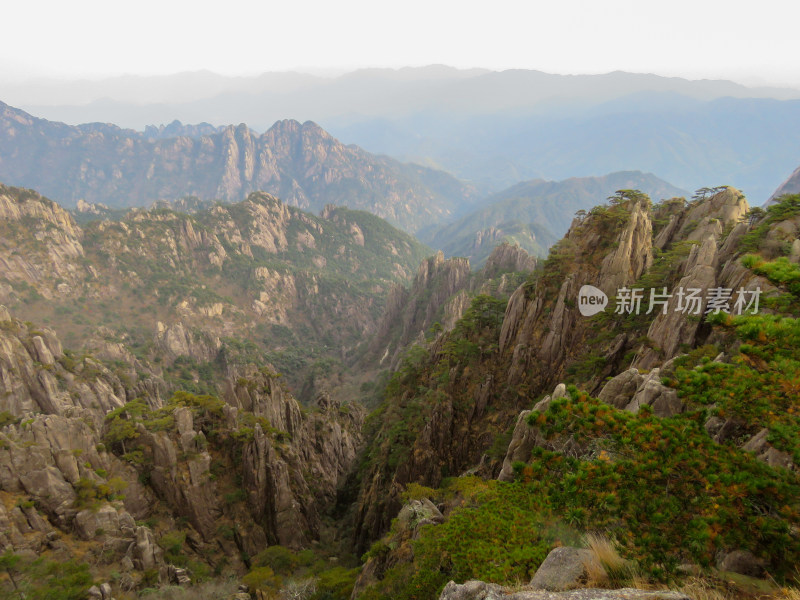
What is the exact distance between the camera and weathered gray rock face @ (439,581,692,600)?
18.4ft

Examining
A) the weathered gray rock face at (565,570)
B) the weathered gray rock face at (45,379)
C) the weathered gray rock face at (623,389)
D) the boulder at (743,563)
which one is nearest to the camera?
Result: the boulder at (743,563)

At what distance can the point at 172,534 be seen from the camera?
28078 mm

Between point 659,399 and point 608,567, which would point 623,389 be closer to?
point 659,399

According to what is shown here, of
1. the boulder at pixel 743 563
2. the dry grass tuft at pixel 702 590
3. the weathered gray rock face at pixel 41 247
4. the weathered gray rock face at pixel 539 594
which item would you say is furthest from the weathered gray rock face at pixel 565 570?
the weathered gray rock face at pixel 41 247

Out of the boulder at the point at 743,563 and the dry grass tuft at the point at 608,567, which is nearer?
the boulder at the point at 743,563

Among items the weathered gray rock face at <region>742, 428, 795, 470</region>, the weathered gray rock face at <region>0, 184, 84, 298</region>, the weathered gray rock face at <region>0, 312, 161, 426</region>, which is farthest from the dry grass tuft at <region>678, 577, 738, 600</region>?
the weathered gray rock face at <region>0, 184, 84, 298</region>

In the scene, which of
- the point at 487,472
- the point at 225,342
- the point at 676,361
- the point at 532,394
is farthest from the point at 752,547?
the point at 225,342

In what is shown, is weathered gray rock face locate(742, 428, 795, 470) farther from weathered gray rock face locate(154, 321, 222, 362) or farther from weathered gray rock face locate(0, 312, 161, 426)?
weathered gray rock face locate(154, 321, 222, 362)

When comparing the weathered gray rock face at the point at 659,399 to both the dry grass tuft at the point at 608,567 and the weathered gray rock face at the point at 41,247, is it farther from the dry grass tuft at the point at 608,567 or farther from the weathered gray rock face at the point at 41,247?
the weathered gray rock face at the point at 41,247

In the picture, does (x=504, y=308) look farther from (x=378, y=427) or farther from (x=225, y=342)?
(x=225, y=342)

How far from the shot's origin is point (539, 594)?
21.2 feet

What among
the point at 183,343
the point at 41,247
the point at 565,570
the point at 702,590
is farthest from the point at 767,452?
the point at 41,247

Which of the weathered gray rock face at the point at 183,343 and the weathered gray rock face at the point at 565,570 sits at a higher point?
the weathered gray rock face at the point at 565,570

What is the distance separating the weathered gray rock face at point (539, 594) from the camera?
221 inches
